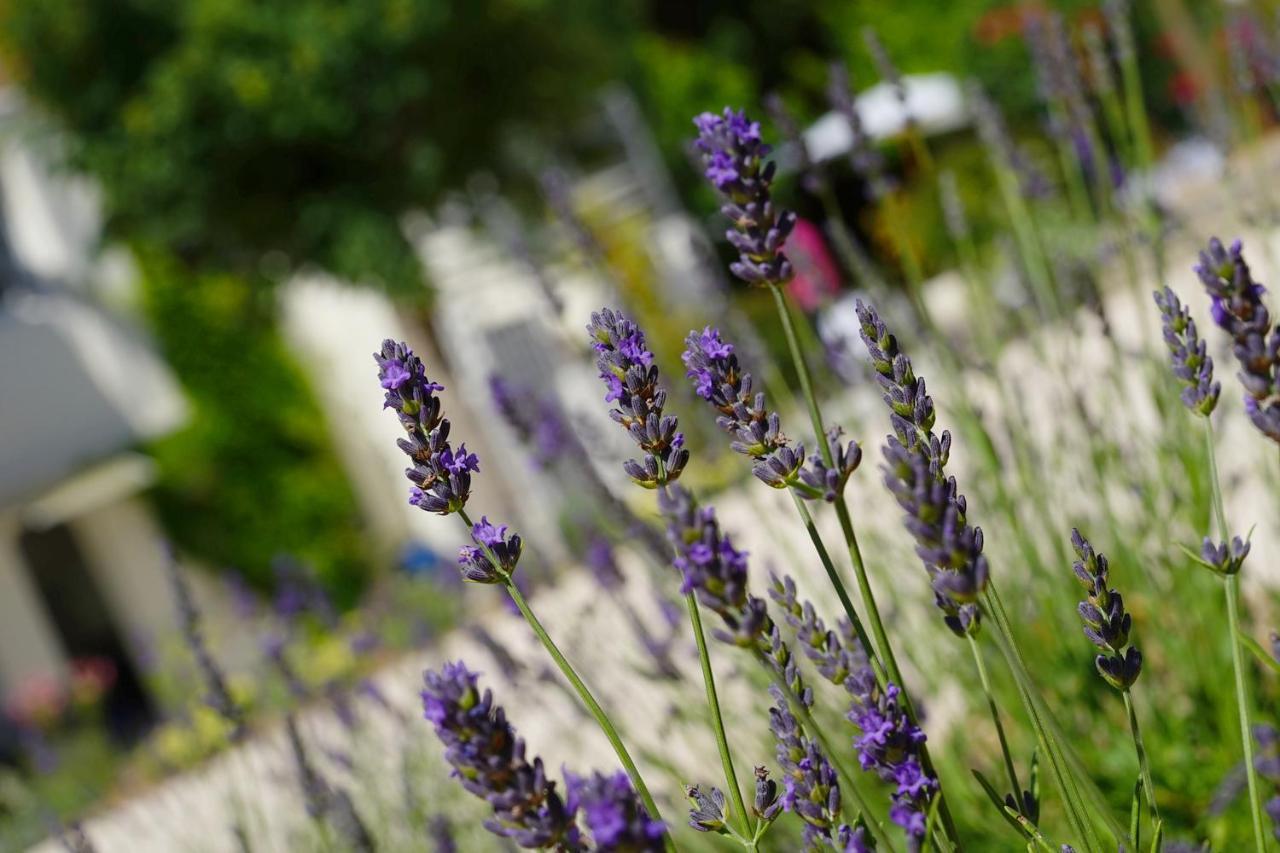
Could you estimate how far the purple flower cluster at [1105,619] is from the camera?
1101 mm

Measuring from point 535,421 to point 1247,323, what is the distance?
180 centimetres

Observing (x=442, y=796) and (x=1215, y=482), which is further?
(x=442, y=796)

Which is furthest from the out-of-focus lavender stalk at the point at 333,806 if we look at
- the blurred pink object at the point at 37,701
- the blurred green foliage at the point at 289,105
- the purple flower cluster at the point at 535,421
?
the blurred pink object at the point at 37,701

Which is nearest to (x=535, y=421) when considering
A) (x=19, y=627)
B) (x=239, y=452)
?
(x=239, y=452)

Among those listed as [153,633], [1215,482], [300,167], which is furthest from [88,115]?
[1215,482]

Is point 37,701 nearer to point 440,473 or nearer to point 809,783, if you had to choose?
point 440,473

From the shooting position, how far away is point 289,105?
9.83 meters

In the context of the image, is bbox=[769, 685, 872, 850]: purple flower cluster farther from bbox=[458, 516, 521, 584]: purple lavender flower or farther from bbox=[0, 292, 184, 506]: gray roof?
bbox=[0, 292, 184, 506]: gray roof

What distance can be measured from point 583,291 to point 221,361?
3.67 metres

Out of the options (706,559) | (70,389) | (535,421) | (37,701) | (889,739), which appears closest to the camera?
(706,559)

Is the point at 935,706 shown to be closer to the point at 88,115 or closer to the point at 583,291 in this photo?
the point at 88,115

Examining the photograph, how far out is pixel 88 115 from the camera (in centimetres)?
1030

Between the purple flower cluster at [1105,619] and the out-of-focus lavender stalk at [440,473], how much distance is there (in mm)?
399

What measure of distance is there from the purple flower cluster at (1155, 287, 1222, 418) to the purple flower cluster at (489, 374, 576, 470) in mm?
1245
